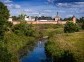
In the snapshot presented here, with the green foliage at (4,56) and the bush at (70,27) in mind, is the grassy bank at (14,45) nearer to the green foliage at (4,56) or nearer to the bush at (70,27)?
the green foliage at (4,56)

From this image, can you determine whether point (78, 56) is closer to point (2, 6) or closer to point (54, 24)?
point (2, 6)

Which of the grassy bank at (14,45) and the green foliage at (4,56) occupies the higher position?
the green foliage at (4,56)

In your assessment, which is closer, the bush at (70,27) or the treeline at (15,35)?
the treeline at (15,35)

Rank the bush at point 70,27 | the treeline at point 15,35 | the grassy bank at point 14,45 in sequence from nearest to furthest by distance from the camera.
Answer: the grassy bank at point 14,45 → the treeline at point 15,35 → the bush at point 70,27

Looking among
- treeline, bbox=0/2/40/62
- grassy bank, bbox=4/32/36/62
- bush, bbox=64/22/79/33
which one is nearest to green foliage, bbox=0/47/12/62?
grassy bank, bbox=4/32/36/62

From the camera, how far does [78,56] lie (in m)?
28.0

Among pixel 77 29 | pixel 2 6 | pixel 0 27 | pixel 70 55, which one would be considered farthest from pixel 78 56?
pixel 77 29

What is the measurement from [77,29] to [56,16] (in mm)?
65015

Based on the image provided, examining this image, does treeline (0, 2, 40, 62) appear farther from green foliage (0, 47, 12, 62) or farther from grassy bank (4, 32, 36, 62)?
green foliage (0, 47, 12, 62)

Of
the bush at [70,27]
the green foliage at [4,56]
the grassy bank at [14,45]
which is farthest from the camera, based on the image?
the bush at [70,27]

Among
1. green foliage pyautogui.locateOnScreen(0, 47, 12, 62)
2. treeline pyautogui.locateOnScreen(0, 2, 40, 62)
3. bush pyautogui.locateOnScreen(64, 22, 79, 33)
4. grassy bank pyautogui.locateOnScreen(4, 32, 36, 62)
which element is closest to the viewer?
green foliage pyautogui.locateOnScreen(0, 47, 12, 62)

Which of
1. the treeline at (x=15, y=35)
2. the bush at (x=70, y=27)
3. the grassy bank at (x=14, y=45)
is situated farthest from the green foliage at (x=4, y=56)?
the bush at (x=70, y=27)

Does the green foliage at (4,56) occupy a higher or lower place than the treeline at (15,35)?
higher

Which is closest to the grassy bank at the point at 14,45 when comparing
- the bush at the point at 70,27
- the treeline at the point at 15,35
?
the treeline at the point at 15,35
